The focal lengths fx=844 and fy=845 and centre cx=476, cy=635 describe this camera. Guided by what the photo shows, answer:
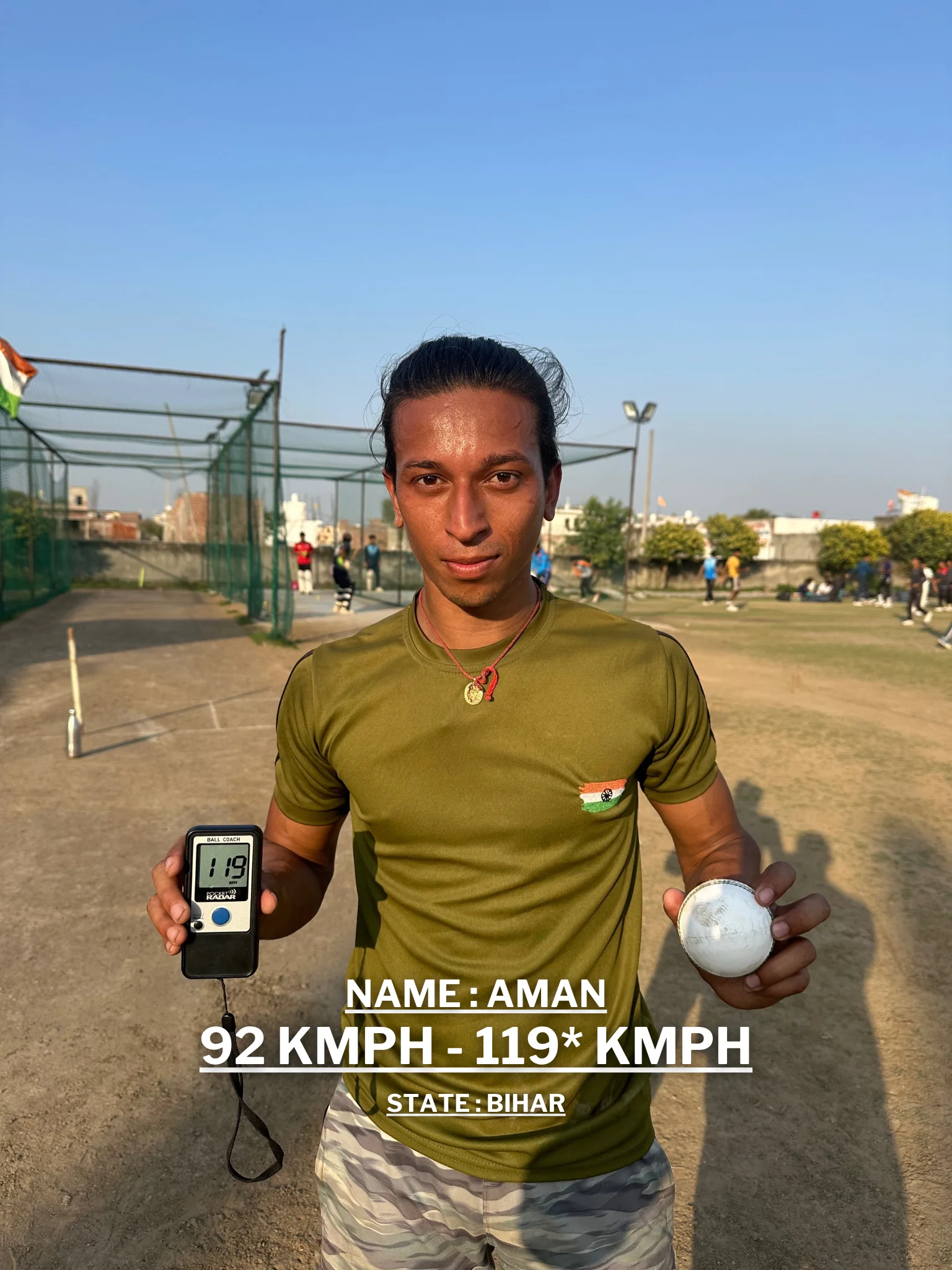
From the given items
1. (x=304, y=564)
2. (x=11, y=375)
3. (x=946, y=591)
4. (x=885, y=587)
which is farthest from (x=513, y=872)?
(x=885, y=587)

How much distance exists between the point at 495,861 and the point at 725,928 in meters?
0.45

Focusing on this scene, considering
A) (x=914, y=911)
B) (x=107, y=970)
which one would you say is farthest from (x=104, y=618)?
(x=914, y=911)

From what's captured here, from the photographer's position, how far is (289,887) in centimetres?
175

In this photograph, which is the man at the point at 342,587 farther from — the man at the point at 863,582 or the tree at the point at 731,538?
the tree at the point at 731,538

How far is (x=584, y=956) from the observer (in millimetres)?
1570

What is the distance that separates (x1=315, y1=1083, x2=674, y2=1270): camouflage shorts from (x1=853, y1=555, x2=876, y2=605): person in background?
3403 cm

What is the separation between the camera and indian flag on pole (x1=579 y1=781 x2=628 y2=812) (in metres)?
1.58

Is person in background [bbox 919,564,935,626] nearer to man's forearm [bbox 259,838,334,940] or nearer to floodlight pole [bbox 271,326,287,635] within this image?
floodlight pole [bbox 271,326,287,635]

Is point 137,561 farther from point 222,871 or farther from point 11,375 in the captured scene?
point 222,871

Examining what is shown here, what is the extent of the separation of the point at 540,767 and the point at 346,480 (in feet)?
87.2

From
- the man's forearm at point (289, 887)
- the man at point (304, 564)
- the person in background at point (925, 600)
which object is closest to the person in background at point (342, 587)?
the man at point (304, 564)

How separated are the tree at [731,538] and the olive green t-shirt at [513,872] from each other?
43995 mm

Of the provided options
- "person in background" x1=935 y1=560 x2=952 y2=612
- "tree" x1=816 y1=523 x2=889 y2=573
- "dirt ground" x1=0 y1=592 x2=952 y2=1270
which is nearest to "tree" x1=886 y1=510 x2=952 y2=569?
"tree" x1=816 y1=523 x2=889 y2=573

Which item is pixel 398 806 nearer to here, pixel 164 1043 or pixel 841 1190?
pixel 841 1190
